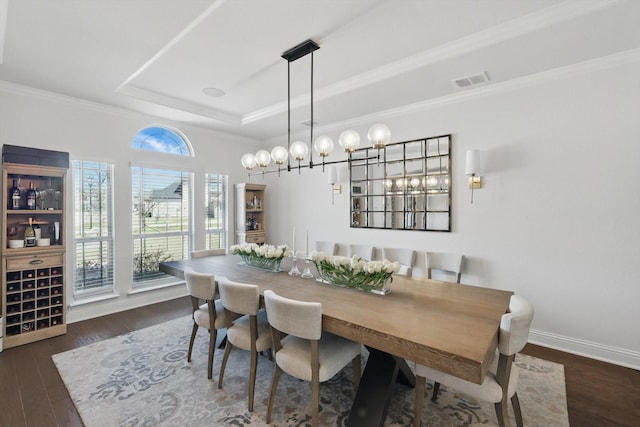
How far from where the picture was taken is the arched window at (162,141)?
4539mm

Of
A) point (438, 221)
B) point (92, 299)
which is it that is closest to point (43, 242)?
point (92, 299)

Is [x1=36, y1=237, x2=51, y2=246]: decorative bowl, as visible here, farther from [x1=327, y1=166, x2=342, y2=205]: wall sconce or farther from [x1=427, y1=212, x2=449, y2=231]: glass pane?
[x1=427, y1=212, x2=449, y2=231]: glass pane

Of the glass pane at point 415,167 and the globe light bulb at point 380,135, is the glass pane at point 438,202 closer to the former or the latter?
the glass pane at point 415,167

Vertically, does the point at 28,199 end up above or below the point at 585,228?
above

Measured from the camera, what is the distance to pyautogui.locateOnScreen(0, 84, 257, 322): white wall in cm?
348

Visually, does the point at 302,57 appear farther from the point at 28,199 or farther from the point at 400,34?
the point at 28,199

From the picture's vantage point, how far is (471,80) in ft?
10.5

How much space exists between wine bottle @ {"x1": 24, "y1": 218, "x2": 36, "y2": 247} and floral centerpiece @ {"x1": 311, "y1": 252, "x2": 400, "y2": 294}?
339cm

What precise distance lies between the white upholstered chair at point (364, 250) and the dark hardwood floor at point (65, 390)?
2.10 metres

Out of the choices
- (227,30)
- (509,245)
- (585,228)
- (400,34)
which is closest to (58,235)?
(227,30)

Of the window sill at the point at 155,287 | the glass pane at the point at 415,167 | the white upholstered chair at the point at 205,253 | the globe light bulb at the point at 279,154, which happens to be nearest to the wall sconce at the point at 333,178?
the glass pane at the point at 415,167

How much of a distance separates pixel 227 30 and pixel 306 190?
3.21 metres

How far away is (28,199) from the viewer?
3.40 meters

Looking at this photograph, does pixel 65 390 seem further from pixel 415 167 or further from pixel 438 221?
pixel 415 167
